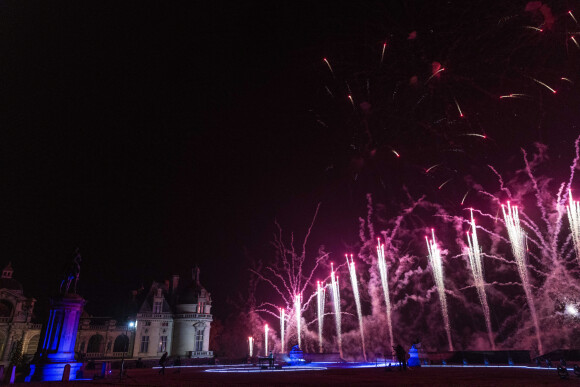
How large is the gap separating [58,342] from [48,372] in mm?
1855

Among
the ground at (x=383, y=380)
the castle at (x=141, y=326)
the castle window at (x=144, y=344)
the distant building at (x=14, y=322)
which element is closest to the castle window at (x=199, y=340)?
the castle at (x=141, y=326)

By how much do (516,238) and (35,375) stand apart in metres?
42.2

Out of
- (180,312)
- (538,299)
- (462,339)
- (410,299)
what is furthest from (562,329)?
(180,312)

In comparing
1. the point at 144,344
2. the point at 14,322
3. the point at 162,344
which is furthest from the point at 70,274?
the point at 162,344

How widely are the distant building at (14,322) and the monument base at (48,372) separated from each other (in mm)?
34024

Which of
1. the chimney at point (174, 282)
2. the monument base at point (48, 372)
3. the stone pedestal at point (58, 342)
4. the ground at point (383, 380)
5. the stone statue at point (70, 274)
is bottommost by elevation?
the ground at point (383, 380)

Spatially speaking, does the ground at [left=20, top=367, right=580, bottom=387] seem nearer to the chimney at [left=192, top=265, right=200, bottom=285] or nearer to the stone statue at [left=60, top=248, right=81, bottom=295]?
the stone statue at [left=60, top=248, right=81, bottom=295]

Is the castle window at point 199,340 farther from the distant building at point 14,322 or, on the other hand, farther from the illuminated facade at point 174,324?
the distant building at point 14,322

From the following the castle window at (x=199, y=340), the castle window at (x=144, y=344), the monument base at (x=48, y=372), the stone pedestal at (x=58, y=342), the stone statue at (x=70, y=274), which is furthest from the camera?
the castle window at (x=199, y=340)

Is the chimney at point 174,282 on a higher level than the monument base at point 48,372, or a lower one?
higher

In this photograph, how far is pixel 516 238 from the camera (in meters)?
37.7

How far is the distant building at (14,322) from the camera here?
49531mm

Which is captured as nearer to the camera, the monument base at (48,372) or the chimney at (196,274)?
the monument base at (48,372)

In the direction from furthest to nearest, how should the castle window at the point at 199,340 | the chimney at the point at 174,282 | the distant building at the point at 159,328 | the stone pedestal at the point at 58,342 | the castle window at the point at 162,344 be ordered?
the chimney at the point at 174,282, the castle window at the point at 199,340, the castle window at the point at 162,344, the distant building at the point at 159,328, the stone pedestal at the point at 58,342
